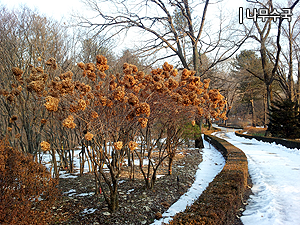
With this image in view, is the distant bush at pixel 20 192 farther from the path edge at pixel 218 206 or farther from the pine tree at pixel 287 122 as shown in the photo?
the pine tree at pixel 287 122

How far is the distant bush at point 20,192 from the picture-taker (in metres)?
2.58

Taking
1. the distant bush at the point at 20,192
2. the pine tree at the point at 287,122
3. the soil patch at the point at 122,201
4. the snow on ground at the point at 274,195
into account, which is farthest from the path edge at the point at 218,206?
the pine tree at the point at 287,122

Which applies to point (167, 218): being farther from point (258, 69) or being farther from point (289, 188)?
point (258, 69)

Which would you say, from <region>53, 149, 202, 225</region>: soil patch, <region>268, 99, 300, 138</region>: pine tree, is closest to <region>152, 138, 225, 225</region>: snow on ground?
<region>53, 149, 202, 225</region>: soil patch

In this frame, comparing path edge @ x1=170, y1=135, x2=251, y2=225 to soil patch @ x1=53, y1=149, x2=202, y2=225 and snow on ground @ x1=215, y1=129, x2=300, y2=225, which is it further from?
soil patch @ x1=53, y1=149, x2=202, y2=225

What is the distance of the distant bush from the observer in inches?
102

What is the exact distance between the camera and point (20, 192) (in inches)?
121

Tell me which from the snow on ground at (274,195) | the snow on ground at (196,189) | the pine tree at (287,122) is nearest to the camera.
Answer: the snow on ground at (274,195)

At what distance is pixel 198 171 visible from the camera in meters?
6.91

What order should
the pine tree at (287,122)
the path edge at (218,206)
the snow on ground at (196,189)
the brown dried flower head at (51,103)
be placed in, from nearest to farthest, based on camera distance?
the brown dried flower head at (51,103) → the path edge at (218,206) → the snow on ground at (196,189) → the pine tree at (287,122)

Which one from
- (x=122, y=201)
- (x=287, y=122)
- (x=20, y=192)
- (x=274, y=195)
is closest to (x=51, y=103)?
(x=20, y=192)

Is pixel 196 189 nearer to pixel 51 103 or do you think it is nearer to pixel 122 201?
pixel 122 201

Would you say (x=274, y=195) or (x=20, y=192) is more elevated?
(x=20, y=192)

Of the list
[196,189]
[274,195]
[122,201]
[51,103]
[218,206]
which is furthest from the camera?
[196,189]
